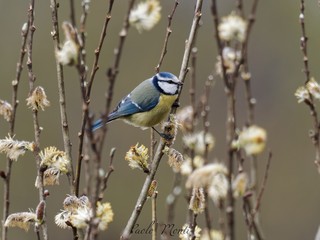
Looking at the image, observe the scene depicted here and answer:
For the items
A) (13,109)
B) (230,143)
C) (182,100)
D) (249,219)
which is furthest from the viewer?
(182,100)

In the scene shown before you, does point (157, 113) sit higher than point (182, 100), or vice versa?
point (182, 100)

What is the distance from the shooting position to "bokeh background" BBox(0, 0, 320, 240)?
11.8 m

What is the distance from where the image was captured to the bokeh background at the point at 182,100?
11750 millimetres

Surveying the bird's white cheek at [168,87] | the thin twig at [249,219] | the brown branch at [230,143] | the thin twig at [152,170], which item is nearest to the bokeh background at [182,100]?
the bird's white cheek at [168,87]

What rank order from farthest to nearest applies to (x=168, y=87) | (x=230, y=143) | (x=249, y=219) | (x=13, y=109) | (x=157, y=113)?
(x=157, y=113), (x=168, y=87), (x=13, y=109), (x=249, y=219), (x=230, y=143)

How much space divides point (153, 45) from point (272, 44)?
3700 millimetres

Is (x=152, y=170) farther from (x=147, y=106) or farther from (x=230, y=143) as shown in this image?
(x=147, y=106)

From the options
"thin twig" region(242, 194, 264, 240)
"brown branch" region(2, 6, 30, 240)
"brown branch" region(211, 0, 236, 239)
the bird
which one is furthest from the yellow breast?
"brown branch" region(211, 0, 236, 239)

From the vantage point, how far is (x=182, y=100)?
10.4 meters

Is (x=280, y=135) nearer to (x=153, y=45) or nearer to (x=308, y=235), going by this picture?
(x=308, y=235)

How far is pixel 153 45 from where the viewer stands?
40.8ft

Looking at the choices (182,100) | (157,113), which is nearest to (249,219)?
(157,113)

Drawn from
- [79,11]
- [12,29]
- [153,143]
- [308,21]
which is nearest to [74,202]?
[153,143]

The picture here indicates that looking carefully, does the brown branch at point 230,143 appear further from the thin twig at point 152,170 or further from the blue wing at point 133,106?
the blue wing at point 133,106
